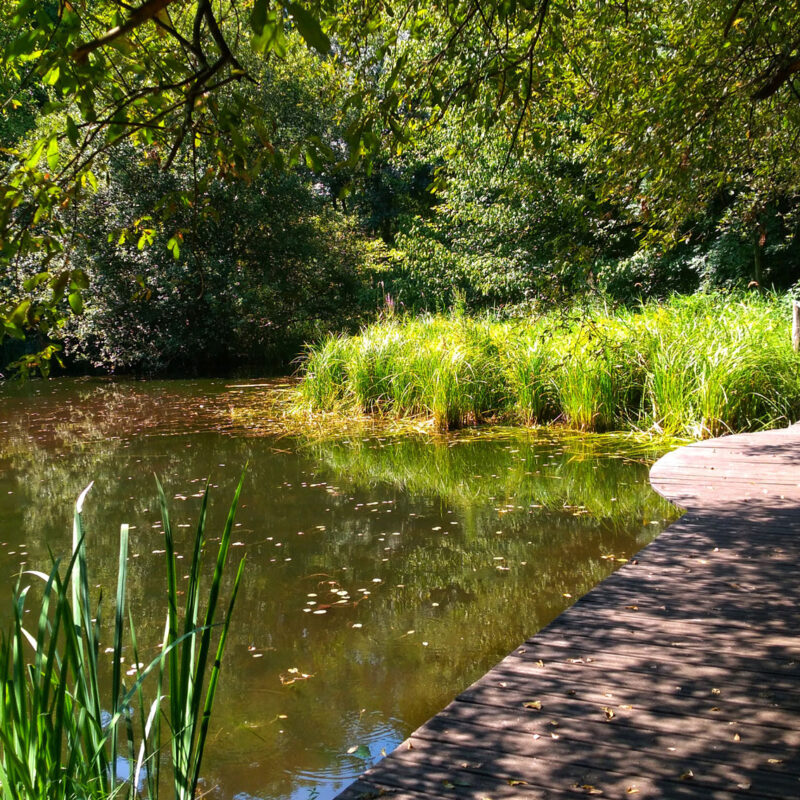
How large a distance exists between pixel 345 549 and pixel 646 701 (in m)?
2.78

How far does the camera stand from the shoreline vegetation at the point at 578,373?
24.6ft

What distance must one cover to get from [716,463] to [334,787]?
12.4ft

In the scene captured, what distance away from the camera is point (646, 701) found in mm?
2314

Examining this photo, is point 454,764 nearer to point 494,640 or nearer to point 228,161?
point 494,640

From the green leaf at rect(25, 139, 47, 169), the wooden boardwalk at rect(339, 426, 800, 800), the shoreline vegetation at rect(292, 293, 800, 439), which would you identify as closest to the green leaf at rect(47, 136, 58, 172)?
the green leaf at rect(25, 139, 47, 169)

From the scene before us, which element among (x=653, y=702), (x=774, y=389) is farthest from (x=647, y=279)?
(x=653, y=702)

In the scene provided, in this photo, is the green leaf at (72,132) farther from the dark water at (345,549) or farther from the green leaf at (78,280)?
the dark water at (345,549)

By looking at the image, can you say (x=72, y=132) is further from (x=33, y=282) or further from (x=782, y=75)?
(x=782, y=75)

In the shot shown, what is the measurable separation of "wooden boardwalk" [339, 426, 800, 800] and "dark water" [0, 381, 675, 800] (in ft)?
1.83

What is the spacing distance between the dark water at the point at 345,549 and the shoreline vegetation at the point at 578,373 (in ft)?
2.21

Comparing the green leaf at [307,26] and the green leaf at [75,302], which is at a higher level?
the green leaf at [307,26]

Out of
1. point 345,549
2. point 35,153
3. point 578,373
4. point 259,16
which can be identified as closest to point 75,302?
point 35,153

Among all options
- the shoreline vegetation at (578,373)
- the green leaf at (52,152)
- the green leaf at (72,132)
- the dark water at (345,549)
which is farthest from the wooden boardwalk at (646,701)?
the shoreline vegetation at (578,373)

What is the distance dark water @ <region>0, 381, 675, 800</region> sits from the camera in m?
2.95
